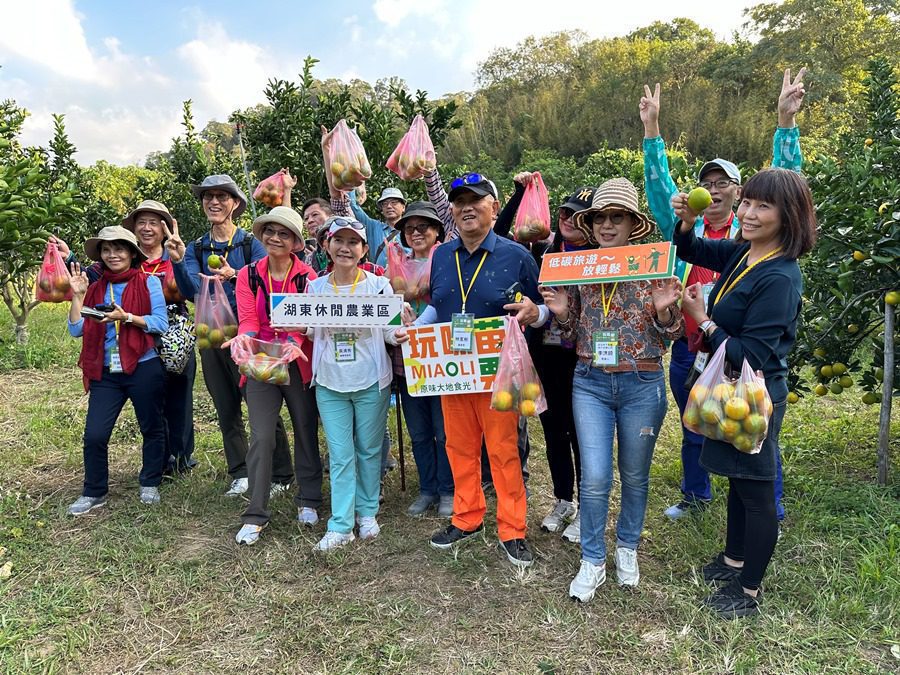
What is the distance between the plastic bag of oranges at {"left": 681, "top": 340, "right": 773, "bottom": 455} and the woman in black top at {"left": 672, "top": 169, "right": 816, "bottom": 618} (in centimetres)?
9

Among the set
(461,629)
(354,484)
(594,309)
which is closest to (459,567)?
(461,629)

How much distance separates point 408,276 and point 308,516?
5.33ft

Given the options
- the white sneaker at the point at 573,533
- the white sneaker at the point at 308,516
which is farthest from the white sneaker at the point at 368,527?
the white sneaker at the point at 573,533

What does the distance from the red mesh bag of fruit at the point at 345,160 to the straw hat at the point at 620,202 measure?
55.7 inches

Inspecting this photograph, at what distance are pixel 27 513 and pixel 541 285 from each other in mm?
3693

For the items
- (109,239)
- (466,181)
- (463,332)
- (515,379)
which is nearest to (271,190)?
(109,239)

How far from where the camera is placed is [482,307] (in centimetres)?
307

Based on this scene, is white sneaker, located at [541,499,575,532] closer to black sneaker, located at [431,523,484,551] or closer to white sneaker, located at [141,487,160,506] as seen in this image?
black sneaker, located at [431,523,484,551]

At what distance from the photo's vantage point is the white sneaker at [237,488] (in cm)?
412

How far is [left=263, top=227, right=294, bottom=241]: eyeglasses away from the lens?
3404 millimetres

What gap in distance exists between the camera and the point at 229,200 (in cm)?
397

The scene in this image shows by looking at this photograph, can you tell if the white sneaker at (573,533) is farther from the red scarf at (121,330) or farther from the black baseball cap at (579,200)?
the red scarf at (121,330)

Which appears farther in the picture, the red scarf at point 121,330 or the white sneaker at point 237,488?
the white sneaker at point 237,488

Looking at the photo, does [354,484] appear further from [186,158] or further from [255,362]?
[186,158]
